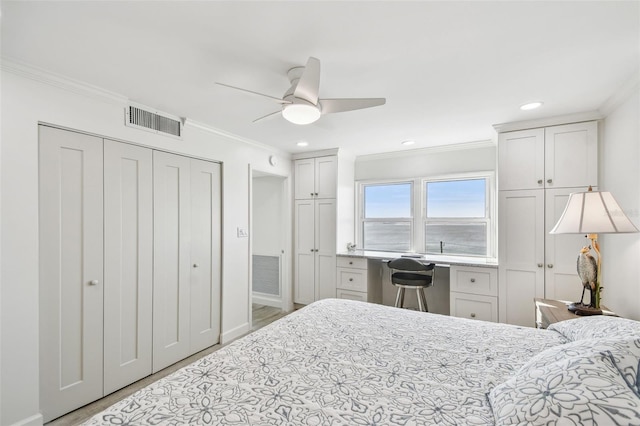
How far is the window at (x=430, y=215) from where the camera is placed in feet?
12.9

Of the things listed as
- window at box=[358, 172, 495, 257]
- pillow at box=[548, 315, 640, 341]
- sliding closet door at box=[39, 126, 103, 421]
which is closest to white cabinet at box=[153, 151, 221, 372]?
sliding closet door at box=[39, 126, 103, 421]

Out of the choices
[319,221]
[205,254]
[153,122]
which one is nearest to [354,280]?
[319,221]

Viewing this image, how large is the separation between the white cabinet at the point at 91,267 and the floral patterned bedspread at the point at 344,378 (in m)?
1.43

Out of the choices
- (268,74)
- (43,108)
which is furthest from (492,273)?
(43,108)

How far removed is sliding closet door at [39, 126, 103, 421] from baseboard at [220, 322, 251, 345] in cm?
126

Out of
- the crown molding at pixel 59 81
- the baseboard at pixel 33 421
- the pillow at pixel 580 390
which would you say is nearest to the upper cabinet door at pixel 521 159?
the pillow at pixel 580 390

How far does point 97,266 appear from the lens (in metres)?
2.28

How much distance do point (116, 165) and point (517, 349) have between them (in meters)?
3.03

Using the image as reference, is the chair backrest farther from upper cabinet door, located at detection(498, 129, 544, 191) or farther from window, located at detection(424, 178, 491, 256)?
upper cabinet door, located at detection(498, 129, 544, 191)

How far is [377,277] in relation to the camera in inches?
169

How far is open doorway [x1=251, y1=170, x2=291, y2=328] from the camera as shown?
4.43m

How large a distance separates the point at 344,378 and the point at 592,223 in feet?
6.41

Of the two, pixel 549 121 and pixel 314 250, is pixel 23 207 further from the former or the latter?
pixel 549 121

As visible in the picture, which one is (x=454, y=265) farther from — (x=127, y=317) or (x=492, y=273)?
(x=127, y=317)
